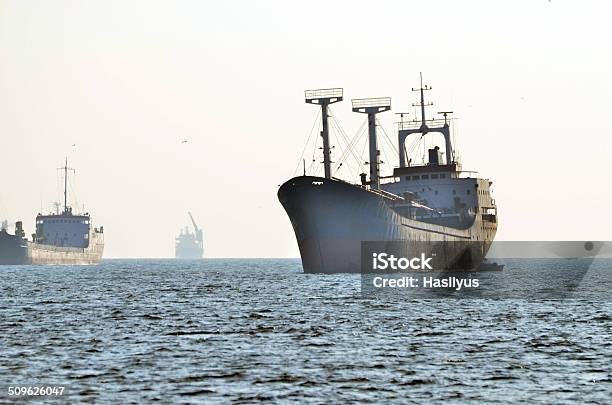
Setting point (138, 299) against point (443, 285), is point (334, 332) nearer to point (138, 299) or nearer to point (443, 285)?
point (138, 299)

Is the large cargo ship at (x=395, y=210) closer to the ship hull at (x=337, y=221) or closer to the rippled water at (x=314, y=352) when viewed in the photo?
the ship hull at (x=337, y=221)

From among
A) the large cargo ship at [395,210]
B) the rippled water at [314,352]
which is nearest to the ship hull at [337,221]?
the large cargo ship at [395,210]

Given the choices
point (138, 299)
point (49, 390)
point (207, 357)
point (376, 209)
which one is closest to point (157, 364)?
point (207, 357)

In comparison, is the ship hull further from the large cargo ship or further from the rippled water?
the rippled water

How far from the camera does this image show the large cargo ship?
3406 inches

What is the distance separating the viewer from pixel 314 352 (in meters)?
32.9

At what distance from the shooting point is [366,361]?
30609 mm

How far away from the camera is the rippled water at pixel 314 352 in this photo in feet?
82.6

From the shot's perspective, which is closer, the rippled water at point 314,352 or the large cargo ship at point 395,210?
the rippled water at point 314,352

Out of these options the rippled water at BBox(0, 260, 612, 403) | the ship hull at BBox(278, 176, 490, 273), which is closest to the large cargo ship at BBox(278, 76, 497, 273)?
the ship hull at BBox(278, 176, 490, 273)

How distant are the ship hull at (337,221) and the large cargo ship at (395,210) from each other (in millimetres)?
89

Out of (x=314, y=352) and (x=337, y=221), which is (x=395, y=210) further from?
(x=314, y=352)

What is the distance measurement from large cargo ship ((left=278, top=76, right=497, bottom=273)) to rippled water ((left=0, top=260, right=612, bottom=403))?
30505 millimetres

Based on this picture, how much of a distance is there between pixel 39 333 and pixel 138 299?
2587 centimetres
